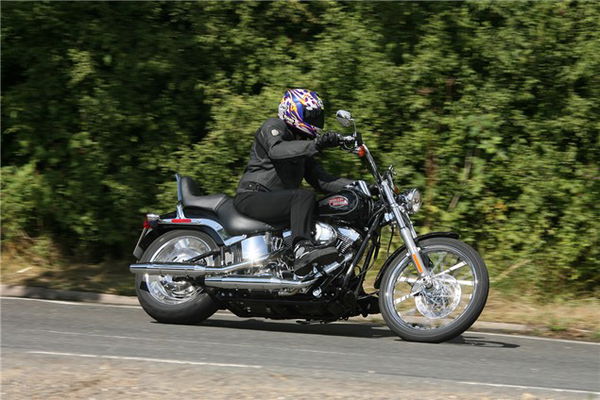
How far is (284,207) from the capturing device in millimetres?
7910

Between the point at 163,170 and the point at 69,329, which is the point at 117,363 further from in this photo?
the point at 163,170

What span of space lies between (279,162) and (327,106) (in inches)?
121

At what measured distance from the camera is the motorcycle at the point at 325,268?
297 inches

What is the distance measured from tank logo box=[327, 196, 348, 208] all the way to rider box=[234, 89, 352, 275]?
0.15m

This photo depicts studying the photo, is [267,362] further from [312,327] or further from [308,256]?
[312,327]

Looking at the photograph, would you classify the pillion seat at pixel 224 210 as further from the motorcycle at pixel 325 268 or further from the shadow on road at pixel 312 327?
A: the shadow on road at pixel 312 327

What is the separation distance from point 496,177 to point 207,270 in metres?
4.24

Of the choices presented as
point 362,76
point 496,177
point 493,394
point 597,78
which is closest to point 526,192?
point 496,177

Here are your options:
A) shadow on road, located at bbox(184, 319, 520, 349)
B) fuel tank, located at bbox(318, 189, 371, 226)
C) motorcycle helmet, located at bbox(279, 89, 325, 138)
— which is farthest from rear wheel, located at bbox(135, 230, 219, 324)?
motorcycle helmet, located at bbox(279, 89, 325, 138)

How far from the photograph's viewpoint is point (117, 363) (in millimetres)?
6711

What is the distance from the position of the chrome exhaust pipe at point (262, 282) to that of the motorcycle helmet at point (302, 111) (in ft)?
3.91

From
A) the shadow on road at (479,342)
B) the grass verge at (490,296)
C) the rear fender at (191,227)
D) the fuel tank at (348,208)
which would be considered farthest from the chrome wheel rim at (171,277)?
the shadow on road at (479,342)

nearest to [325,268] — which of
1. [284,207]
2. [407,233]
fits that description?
[284,207]

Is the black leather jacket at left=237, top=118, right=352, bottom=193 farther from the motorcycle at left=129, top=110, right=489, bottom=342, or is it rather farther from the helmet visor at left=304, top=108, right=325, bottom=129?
the motorcycle at left=129, top=110, right=489, bottom=342
